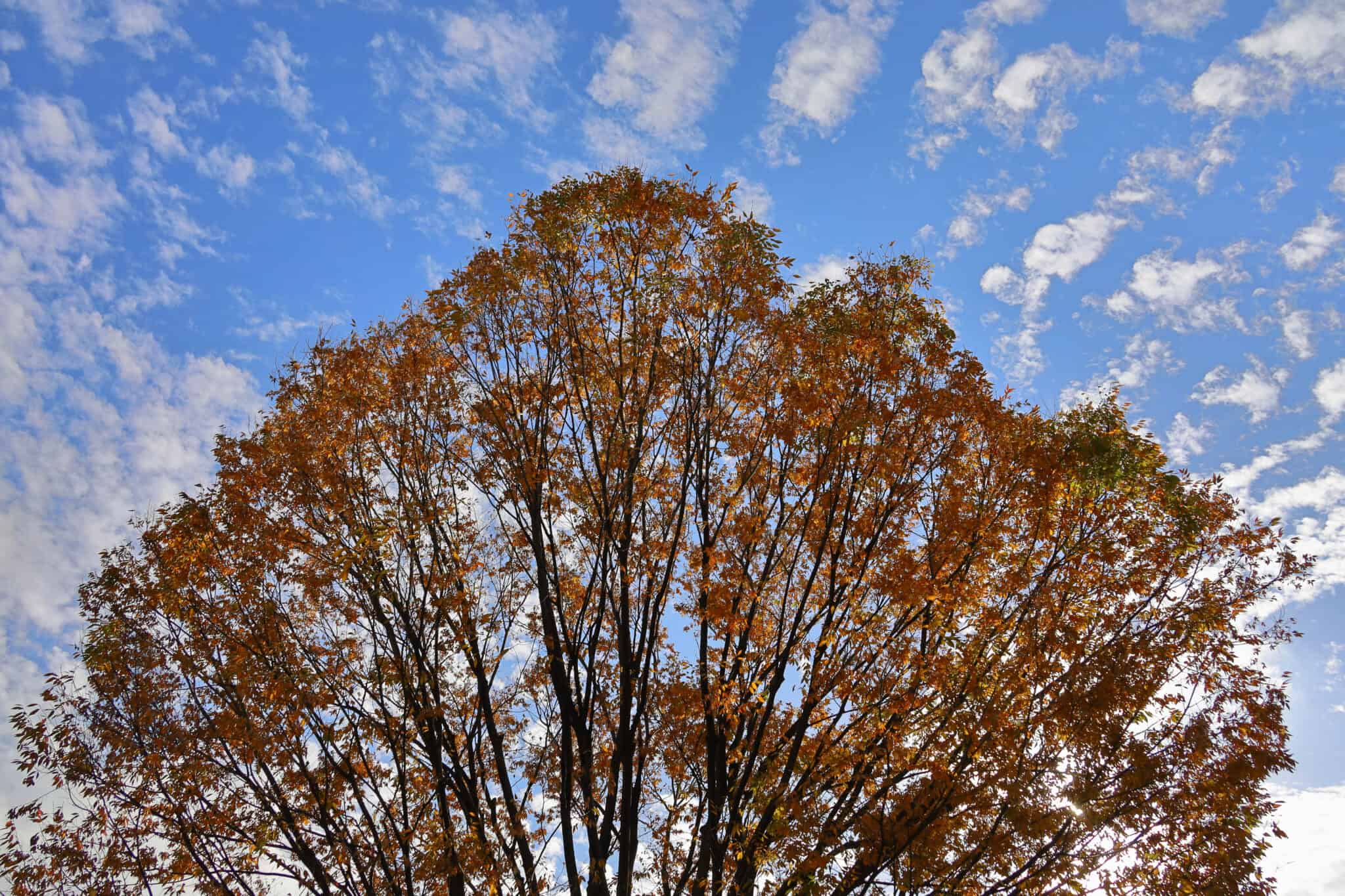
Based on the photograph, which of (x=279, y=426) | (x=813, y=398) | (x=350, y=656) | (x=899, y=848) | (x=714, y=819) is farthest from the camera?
(x=279, y=426)

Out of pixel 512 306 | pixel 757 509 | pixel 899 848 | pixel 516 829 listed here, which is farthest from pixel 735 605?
pixel 512 306

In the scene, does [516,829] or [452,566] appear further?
[452,566]

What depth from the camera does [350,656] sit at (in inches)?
455

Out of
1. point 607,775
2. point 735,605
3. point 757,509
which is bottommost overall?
point 607,775

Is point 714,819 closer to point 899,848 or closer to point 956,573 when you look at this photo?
point 899,848

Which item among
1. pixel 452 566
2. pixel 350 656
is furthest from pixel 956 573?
pixel 350 656

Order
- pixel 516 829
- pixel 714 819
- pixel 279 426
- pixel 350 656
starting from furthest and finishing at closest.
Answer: pixel 279 426 < pixel 350 656 < pixel 516 829 < pixel 714 819

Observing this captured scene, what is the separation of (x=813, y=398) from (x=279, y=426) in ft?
30.6

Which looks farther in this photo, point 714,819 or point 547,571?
point 547,571

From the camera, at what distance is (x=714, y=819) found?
364 inches

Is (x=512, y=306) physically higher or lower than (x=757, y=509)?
higher

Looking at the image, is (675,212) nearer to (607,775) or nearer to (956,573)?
(956,573)

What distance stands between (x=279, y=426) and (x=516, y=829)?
7.92m

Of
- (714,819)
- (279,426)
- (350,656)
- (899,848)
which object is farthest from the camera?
(279,426)
